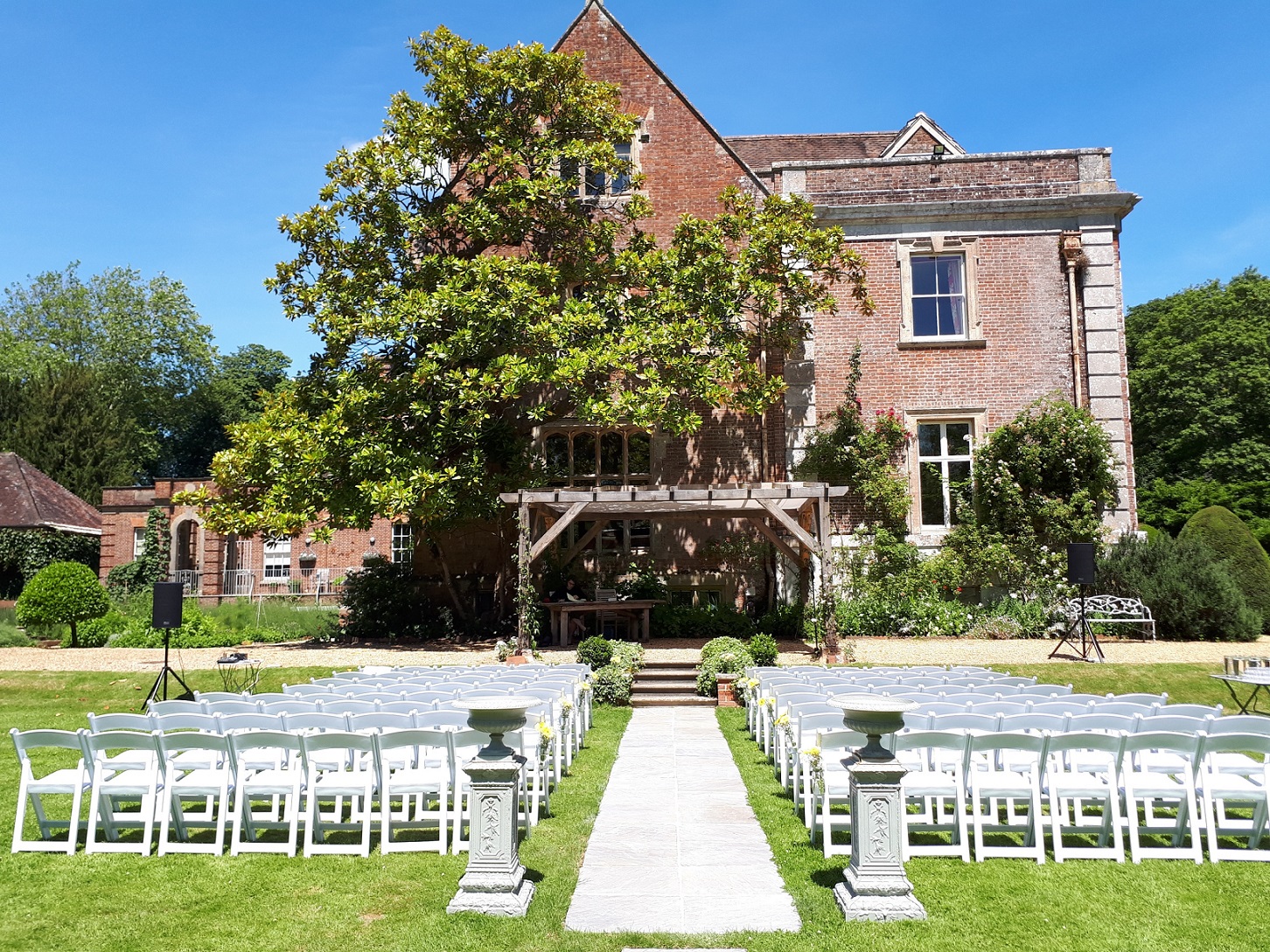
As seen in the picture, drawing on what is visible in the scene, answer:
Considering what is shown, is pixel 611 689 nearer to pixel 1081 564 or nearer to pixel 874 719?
pixel 1081 564

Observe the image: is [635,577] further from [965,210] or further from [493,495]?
[965,210]

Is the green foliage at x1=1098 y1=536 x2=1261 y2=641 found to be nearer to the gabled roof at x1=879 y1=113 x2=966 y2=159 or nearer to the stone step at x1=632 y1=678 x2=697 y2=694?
the stone step at x1=632 y1=678 x2=697 y2=694

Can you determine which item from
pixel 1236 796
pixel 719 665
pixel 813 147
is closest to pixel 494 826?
pixel 1236 796

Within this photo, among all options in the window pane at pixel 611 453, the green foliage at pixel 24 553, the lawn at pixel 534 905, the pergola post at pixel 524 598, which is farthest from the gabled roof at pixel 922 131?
the green foliage at pixel 24 553

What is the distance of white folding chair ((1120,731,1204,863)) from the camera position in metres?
6.37

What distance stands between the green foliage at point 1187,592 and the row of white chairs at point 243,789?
571 inches

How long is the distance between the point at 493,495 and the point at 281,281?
236 inches

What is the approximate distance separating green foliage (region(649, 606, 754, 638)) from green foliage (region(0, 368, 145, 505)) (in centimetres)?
3069

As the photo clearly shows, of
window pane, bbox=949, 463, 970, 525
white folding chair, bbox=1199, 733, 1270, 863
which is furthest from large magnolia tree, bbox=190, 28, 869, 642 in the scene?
white folding chair, bbox=1199, 733, 1270, 863

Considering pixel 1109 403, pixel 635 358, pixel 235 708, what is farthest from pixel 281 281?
pixel 1109 403

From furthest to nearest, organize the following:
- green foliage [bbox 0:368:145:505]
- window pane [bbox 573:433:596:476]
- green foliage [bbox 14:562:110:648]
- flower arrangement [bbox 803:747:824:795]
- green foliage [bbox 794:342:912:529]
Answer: green foliage [bbox 0:368:145:505], window pane [bbox 573:433:596:476], green foliage [bbox 794:342:912:529], green foliage [bbox 14:562:110:648], flower arrangement [bbox 803:747:824:795]

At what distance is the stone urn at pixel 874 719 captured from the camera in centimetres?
559

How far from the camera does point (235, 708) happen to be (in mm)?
8375

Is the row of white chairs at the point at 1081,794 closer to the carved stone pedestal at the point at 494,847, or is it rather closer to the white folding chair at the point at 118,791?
the carved stone pedestal at the point at 494,847
